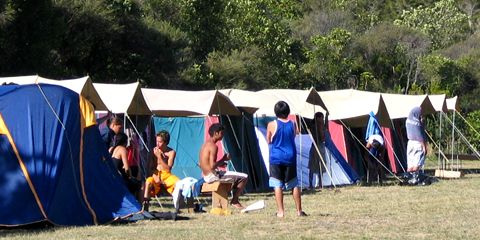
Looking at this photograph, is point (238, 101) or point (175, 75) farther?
point (175, 75)

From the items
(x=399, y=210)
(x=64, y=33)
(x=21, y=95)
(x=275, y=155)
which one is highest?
(x=64, y=33)

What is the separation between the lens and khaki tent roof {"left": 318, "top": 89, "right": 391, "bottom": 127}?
21016 millimetres

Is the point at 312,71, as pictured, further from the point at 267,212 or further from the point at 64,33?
the point at 267,212

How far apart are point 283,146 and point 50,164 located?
2719 millimetres

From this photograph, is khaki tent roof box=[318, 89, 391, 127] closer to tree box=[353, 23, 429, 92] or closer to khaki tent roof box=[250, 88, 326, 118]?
khaki tent roof box=[250, 88, 326, 118]

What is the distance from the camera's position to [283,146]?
11305 millimetres

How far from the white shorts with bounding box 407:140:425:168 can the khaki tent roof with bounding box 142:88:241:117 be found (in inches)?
142

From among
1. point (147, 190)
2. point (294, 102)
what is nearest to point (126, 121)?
point (147, 190)

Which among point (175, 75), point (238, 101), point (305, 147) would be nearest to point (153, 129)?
point (238, 101)

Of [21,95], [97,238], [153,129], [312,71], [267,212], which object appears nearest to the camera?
[97,238]

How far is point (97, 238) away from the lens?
9.55 m

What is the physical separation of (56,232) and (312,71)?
115 ft

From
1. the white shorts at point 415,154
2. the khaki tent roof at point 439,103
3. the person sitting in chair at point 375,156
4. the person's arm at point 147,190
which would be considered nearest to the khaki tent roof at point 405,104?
the khaki tent roof at point 439,103

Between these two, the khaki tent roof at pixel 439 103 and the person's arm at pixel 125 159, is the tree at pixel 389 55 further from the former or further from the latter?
the person's arm at pixel 125 159
